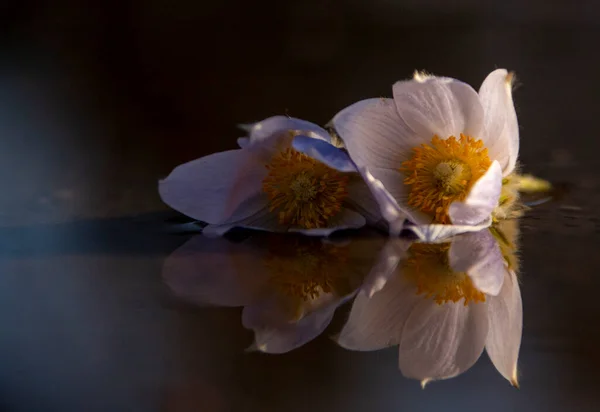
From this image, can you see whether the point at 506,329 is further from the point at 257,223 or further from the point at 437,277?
the point at 257,223

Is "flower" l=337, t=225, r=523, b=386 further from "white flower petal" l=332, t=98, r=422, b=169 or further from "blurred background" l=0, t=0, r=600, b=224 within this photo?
"blurred background" l=0, t=0, r=600, b=224

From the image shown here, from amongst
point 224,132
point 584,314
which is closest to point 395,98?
point 584,314

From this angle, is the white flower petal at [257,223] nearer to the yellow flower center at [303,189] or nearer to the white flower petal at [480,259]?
the yellow flower center at [303,189]

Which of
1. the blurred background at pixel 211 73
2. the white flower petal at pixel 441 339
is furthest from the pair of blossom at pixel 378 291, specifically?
the blurred background at pixel 211 73

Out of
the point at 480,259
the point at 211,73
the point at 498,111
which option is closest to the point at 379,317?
→ the point at 480,259

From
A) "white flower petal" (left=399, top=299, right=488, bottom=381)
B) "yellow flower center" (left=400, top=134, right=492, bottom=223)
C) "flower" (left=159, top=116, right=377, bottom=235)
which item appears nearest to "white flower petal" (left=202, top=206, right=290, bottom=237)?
"flower" (left=159, top=116, right=377, bottom=235)

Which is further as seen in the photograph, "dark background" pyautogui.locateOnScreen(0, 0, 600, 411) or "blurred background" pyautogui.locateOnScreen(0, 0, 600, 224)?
"blurred background" pyautogui.locateOnScreen(0, 0, 600, 224)
